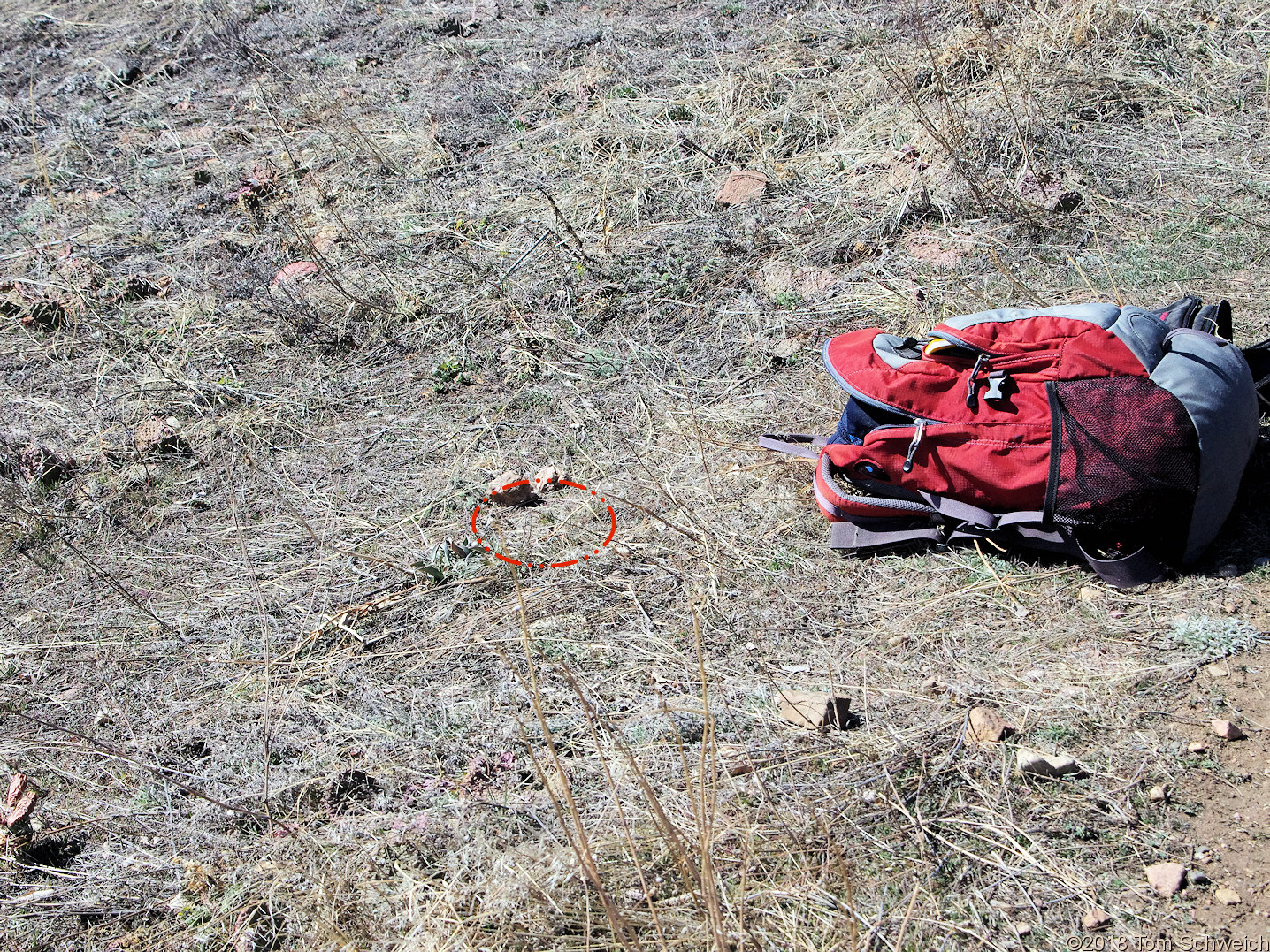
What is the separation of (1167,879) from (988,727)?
44 centimetres

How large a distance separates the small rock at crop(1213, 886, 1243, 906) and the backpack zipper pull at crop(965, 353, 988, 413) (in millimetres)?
1275

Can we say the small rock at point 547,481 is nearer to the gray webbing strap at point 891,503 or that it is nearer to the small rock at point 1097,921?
the gray webbing strap at point 891,503

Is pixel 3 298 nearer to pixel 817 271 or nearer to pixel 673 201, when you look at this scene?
pixel 673 201

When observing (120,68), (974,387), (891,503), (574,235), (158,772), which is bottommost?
(158,772)

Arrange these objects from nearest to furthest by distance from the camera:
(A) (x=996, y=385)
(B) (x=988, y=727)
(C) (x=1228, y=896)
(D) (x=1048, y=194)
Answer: (C) (x=1228, y=896), (B) (x=988, y=727), (A) (x=996, y=385), (D) (x=1048, y=194)

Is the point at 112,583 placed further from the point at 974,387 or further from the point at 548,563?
the point at 974,387

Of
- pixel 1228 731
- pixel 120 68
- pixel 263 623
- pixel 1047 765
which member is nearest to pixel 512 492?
pixel 263 623

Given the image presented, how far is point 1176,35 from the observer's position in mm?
4398

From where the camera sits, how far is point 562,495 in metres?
3.14

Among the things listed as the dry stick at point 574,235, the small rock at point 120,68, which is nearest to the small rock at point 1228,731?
the dry stick at point 574,235

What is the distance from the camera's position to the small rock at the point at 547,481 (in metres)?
3.17

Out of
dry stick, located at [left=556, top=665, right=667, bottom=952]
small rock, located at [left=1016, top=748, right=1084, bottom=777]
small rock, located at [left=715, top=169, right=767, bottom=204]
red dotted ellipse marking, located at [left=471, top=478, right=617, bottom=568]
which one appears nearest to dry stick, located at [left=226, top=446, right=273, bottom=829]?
red dotted ellipse marking, located at [left=471, top=478, right=617, bottom=568]

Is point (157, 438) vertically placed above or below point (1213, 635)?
above

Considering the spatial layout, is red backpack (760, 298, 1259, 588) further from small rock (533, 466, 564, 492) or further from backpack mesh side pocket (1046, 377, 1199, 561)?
small rock (533, 466, 564, 492)
